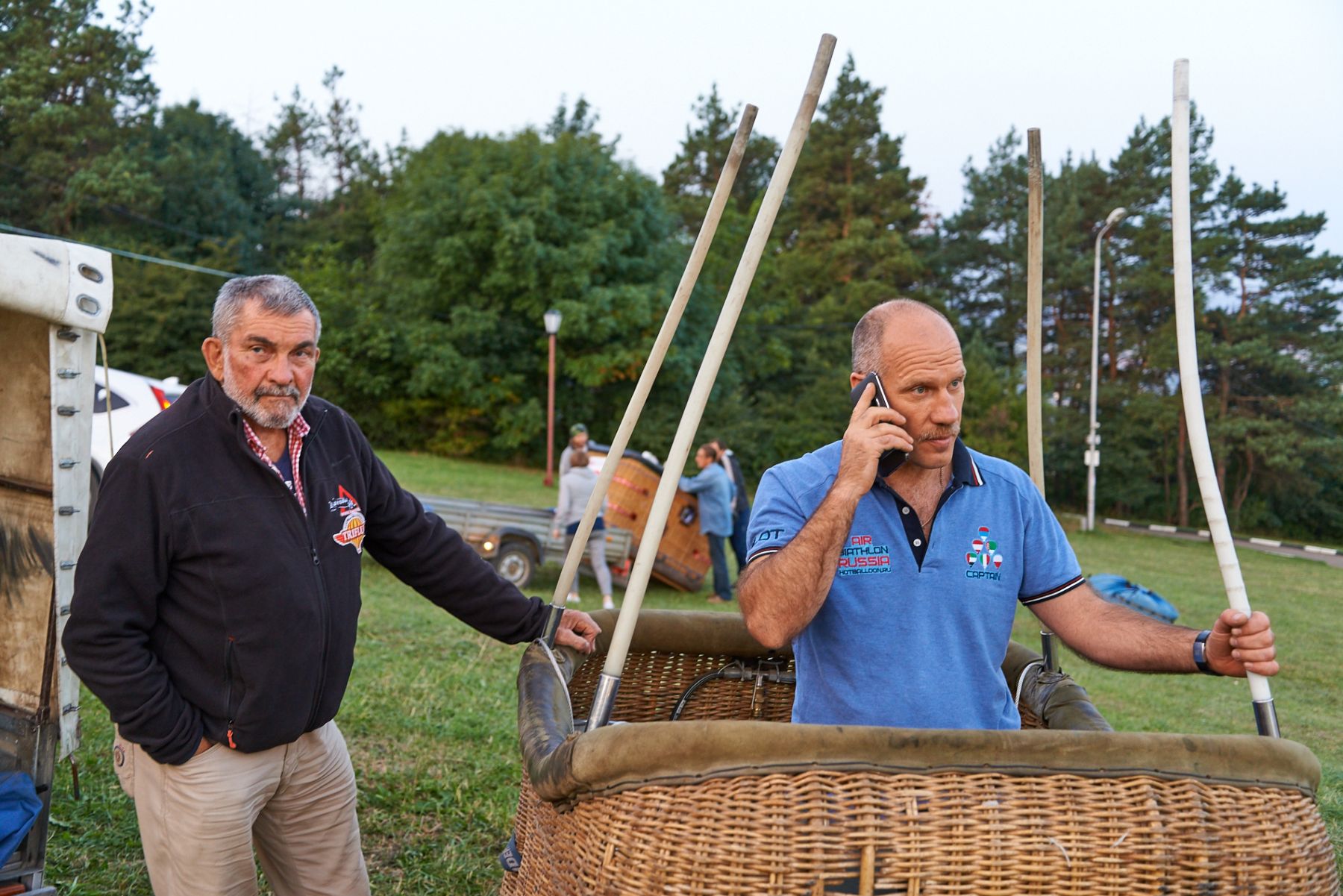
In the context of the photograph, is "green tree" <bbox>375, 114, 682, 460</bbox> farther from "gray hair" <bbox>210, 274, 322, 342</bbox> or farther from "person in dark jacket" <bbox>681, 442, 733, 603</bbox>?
"gray hair" <bbox>210, 274, 322, 342</bbox>

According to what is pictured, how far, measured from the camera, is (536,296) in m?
30.1

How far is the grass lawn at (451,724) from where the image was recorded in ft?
12.0

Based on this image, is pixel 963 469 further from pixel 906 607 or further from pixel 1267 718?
pixel 1267 718

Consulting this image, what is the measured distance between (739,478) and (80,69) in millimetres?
29252

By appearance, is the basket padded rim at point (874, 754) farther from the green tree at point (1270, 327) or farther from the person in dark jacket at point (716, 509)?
the green tree at point (1270, 327)

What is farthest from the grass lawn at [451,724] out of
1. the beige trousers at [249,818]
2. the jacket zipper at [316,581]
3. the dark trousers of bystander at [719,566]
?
the jacket zipper at [316,581]

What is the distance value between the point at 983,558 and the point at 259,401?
1579 mm

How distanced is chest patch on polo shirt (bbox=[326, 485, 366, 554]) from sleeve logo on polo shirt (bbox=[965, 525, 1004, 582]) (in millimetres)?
1395

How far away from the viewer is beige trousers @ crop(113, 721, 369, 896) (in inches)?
92.4

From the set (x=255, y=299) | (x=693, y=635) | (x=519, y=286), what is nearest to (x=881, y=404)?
(x=693, y=635)

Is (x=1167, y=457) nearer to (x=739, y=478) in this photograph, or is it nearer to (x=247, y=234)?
(x=739, y=478)

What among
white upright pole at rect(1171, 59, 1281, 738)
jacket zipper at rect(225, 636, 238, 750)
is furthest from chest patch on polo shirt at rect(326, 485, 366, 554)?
white upright pole at rect(1171, 59, 1281, 738)

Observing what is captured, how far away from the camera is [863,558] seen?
2176mm

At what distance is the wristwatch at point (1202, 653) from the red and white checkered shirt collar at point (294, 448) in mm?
1883
